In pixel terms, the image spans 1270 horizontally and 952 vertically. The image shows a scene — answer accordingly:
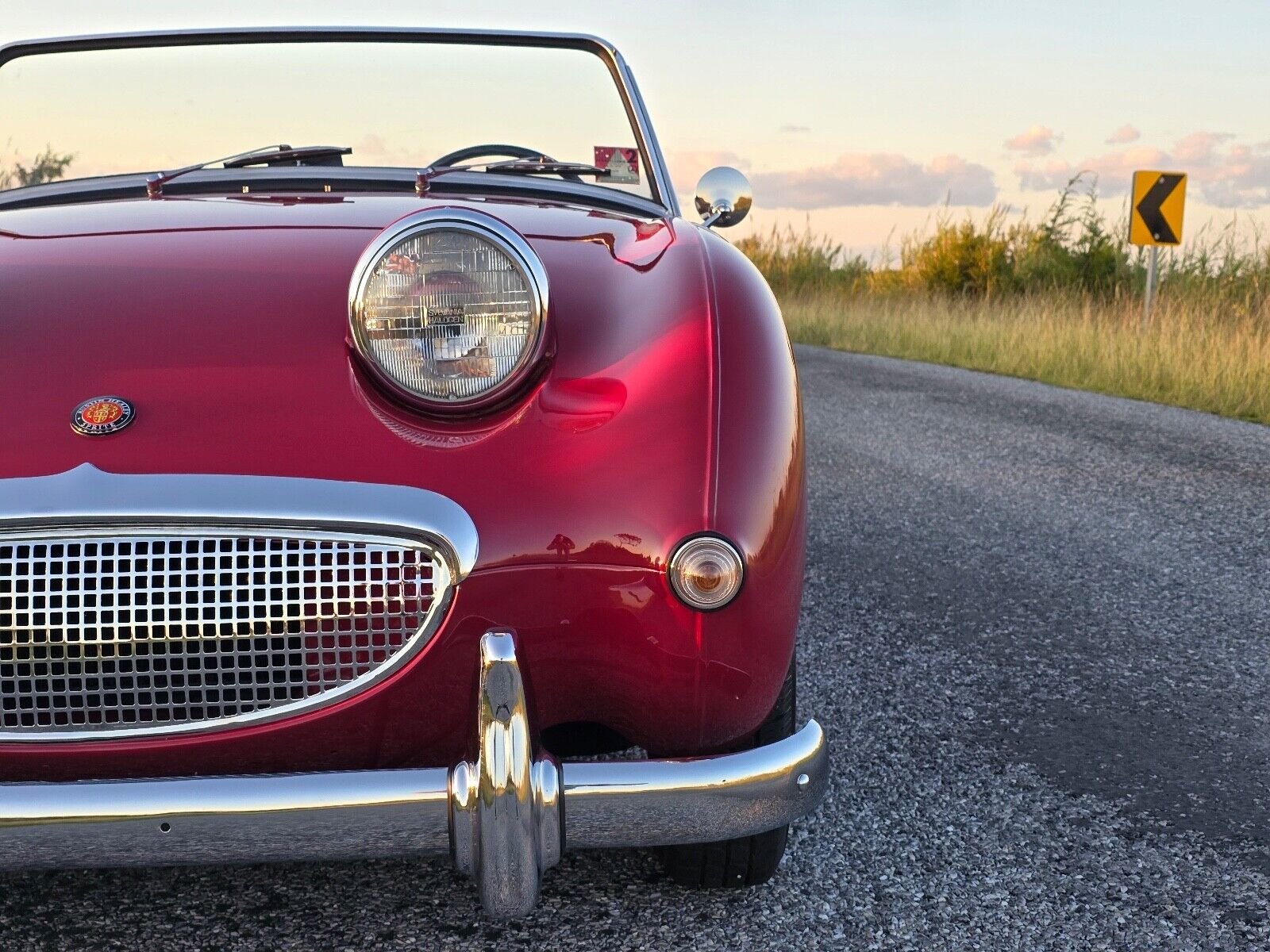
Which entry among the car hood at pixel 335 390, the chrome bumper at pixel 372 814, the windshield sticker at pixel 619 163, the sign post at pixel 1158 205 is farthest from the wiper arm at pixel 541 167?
the sign post at pixel 1158 205

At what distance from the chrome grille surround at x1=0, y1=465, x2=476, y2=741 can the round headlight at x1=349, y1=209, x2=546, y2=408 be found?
0.62 ft

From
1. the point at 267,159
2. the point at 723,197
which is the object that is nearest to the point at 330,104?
the point at 267,159

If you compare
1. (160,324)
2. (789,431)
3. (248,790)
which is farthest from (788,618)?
(160,324)

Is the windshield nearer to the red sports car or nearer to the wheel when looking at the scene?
the red sports car

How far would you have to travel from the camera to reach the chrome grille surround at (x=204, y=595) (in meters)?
1.47

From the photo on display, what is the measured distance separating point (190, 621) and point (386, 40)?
207 cm

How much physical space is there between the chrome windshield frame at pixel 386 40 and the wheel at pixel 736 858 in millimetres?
1628

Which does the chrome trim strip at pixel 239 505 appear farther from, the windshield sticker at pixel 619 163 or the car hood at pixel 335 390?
the windshield sticker at pixel 619 163

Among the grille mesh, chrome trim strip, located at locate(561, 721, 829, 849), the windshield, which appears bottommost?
chrome trim strip, located at locate(561, 721, 829, 849)

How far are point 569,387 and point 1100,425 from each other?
6018mm

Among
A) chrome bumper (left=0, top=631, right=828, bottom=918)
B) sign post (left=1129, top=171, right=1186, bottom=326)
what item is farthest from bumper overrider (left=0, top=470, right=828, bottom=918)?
sign post (left=1129, top=171, right=1186, bottom=326)

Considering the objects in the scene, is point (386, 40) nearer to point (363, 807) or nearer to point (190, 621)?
point (190, 621)

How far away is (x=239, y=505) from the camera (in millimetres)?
1493

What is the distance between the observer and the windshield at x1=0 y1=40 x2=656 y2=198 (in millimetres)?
3064
